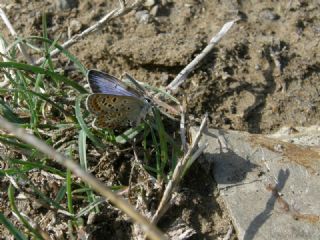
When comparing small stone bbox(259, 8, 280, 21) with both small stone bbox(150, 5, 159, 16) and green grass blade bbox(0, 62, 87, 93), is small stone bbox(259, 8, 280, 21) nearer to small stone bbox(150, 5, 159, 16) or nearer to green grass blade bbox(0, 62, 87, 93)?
small stone bbox(150, 5, 159, 16)

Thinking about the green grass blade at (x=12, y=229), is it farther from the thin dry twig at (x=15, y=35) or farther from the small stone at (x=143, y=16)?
Answer: the small stone at (x=143, y=16)

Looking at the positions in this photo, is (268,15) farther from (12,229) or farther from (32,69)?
(12,229)

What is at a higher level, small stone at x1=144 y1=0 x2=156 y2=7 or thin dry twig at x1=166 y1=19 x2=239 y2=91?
small stone at x1=144 y1=0 x2=156 y2=7

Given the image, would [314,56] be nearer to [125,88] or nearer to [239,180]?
[239,180]

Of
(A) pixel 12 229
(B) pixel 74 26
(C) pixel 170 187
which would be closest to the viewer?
(A) pixel 12 229

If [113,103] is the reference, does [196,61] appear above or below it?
below

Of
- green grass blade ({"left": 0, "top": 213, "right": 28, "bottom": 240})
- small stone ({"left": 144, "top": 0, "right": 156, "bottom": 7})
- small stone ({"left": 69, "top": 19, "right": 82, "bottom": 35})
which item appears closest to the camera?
green grass blade ({"left": 0, "top": 213, "right": 28, "bottom": 240})

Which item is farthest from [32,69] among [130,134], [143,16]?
[143,16]

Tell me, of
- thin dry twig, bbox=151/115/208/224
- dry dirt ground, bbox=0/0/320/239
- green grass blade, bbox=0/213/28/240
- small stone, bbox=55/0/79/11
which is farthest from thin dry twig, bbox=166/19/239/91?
green grass blade, bbox=0/213/28/240
